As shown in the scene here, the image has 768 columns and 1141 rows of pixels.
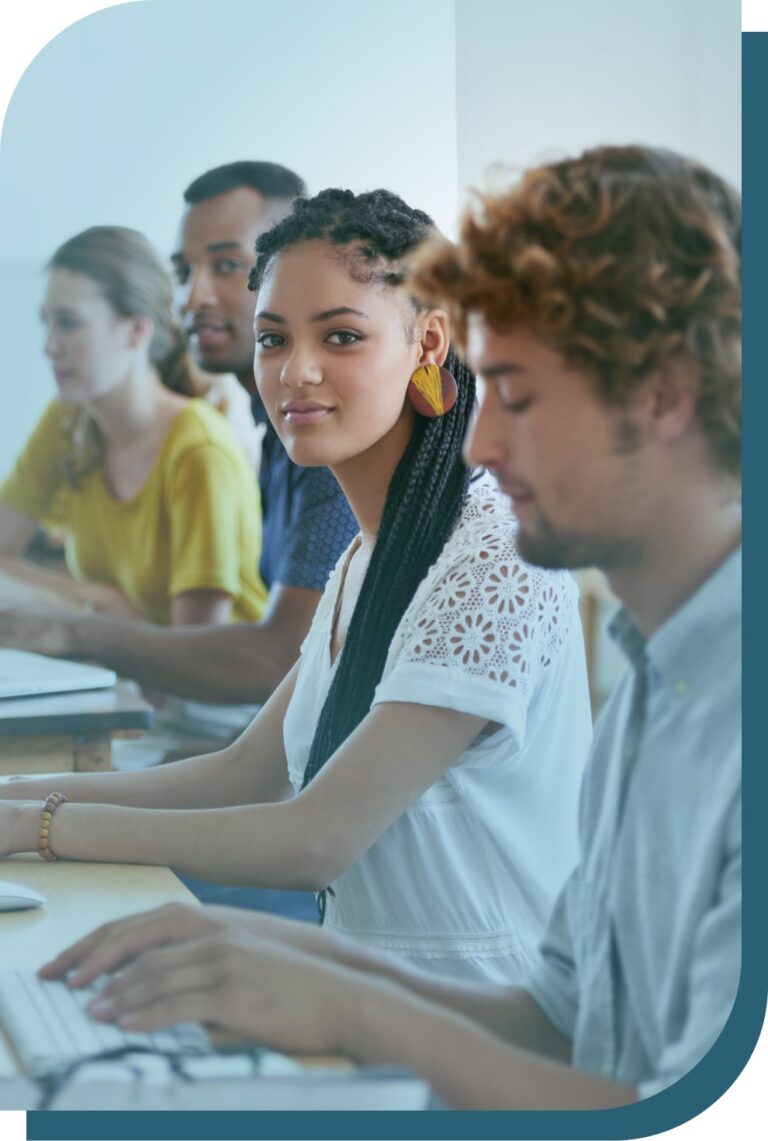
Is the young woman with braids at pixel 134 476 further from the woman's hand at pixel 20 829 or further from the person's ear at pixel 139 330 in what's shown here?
the woman's hand at pixel 20 829

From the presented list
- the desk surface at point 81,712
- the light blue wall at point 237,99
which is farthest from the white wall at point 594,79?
the desk surface at point 81,712

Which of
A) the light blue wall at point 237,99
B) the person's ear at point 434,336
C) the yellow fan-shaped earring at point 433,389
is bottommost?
the yellow fan-shaped earring at point 433,389

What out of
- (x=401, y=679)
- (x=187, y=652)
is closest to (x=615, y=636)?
(x=401, y=679)

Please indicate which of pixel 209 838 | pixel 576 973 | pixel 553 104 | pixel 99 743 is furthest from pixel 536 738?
pixel 553 104

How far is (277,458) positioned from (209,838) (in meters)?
0.34

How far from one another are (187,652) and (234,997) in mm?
333

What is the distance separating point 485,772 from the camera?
115cm

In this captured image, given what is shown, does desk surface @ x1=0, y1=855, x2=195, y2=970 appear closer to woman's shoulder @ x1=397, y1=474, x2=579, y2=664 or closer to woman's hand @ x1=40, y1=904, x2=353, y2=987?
woman's hand @ x1=40, y1=904, x2=353, y2=987

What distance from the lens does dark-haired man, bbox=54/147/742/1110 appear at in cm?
105

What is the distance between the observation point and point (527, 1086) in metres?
1.11

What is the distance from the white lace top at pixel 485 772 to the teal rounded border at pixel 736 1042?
129 millimetres

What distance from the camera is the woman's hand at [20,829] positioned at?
124 centimetres

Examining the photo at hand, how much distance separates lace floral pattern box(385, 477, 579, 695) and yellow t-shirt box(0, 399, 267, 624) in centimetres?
19

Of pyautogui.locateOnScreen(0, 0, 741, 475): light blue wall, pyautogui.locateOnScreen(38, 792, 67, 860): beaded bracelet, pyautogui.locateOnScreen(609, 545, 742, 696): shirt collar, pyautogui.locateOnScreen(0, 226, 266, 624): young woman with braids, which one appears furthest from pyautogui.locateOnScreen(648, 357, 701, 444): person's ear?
pyautogui.locateOnScreen(38, 792, 67, 860): beaded bracelet
